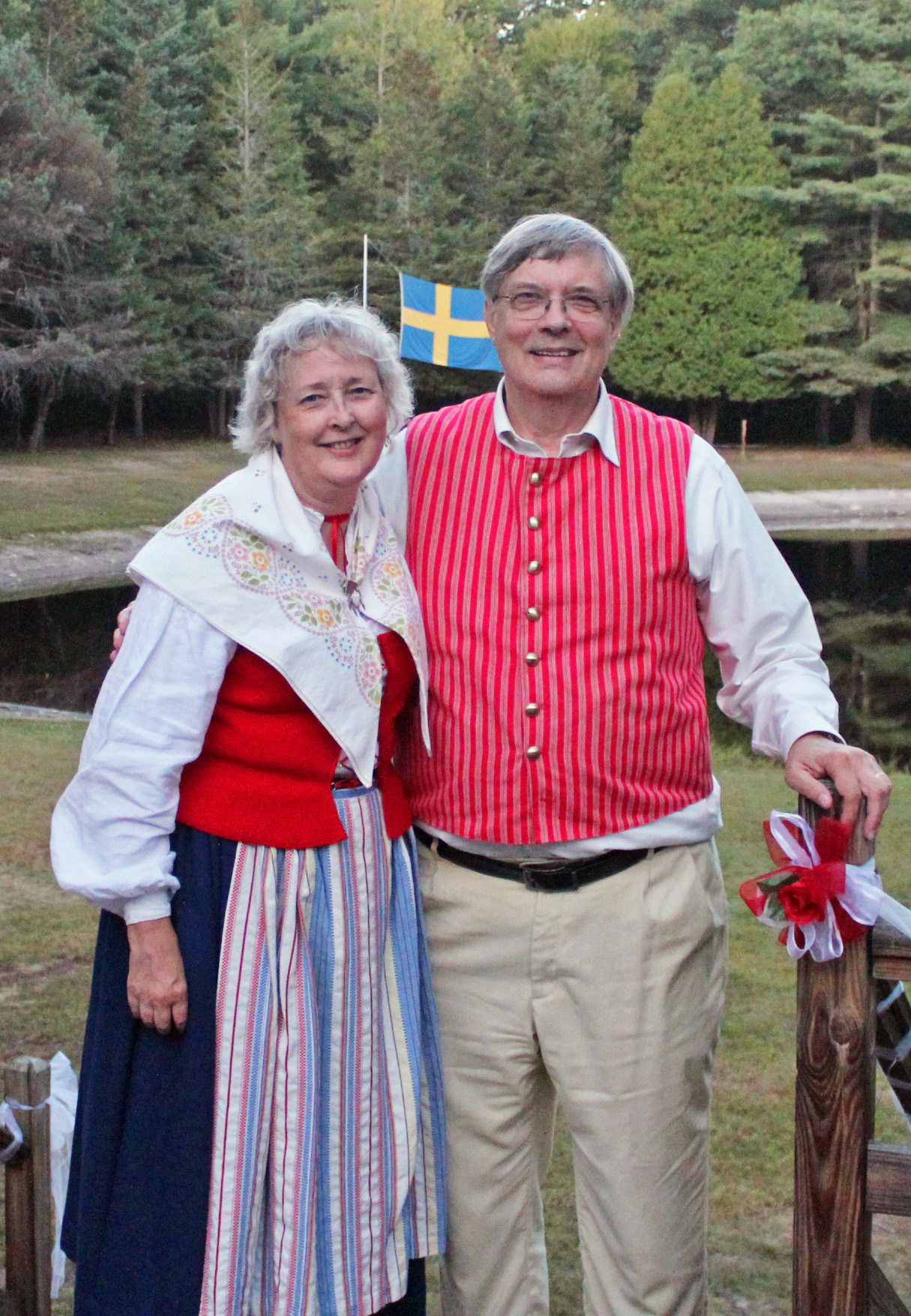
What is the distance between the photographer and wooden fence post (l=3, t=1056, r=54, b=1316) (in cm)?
210

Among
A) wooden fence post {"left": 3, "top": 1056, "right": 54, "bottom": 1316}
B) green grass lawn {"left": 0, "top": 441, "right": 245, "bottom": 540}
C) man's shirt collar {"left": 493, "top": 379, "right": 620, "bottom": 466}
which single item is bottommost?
green grass lawn {"left": 0, "top": 441, "right": 245, "bottom": 540}

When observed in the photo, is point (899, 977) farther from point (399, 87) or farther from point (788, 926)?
point (399, 87)

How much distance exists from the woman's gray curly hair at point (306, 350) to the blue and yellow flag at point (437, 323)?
1472 cm

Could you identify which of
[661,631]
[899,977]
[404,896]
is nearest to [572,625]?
[661,631]

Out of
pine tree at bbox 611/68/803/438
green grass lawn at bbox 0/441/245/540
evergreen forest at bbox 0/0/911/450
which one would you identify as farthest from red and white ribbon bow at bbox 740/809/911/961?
pine tree at bbox 611/68/803/438

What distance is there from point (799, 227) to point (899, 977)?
115 ft

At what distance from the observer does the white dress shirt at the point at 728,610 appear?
198 centimetres

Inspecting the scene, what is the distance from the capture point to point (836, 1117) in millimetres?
1666

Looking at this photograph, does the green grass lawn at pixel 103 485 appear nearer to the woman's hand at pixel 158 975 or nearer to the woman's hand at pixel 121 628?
the woman's hand at pixel 121 628

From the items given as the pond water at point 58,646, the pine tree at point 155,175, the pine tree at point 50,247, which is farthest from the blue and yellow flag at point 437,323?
the pine tree at point 155,175

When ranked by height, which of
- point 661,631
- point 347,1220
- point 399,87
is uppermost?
point 399,87

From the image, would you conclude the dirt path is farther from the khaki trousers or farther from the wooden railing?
the wooden railing

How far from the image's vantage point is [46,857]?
Answer: 17.6ft

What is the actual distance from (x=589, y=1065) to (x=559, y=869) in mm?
274
